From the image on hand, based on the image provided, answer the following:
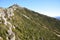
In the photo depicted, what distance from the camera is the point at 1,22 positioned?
157 m

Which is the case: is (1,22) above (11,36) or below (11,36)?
above

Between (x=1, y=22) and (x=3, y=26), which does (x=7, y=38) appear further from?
(x=1, y=22)

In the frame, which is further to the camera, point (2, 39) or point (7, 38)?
point (7, 38)

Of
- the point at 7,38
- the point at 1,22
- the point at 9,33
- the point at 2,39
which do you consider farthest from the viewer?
the point at 1,22

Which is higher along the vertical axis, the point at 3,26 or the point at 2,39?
the point at 3,26

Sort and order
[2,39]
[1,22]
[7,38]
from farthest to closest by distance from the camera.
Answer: [1,22] < [7,38] < [2,39]

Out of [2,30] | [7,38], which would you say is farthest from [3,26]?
[7,38]

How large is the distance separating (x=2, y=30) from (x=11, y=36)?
10.6m

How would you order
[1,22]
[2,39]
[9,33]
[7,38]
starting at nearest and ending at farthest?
[2,39] → [7,38] → [9,33] → [1,22]

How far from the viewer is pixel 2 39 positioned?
400ft

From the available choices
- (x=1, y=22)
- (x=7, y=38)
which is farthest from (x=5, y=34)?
(x=1, y=22)

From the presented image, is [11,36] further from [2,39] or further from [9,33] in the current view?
[2,39]

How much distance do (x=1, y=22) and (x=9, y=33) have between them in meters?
23.6

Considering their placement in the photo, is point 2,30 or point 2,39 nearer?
point 2,39
